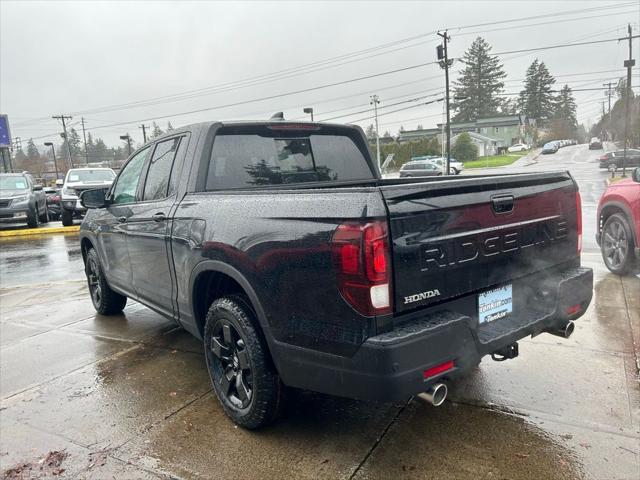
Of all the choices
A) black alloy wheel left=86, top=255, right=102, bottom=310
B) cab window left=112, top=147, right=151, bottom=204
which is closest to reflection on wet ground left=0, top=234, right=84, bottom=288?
black alloy wheel left=86, top=255, right=102, bottom=310

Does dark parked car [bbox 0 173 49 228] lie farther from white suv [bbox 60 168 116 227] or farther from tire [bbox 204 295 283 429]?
tire [bbox 204 295 283 429]

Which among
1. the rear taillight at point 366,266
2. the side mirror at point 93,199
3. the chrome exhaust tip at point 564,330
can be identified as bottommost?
the chrome exhaust tip at point 564,330

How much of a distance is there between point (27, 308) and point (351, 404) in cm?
509

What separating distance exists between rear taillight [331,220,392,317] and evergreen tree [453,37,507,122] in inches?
3819

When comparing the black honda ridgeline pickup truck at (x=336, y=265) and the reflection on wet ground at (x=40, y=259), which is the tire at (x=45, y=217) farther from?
the black honda ridgeline pickup truck at (x=336, y=265)

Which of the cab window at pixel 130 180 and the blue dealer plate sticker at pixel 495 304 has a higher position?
the cab window at pixel 130 180

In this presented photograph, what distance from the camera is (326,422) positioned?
10.1 feet

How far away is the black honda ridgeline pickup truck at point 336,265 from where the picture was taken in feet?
7.27

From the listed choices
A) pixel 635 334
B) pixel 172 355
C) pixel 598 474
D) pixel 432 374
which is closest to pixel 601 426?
pixel 598 474

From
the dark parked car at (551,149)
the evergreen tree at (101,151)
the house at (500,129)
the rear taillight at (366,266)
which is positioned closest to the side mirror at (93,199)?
the rear taillight at (366,266)

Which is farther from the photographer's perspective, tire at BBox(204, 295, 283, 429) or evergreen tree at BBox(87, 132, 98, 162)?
evergreen tree at BBox(87, 132, 98, 162)

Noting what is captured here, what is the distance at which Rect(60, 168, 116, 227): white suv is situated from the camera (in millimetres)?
15828

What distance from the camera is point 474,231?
2.52m

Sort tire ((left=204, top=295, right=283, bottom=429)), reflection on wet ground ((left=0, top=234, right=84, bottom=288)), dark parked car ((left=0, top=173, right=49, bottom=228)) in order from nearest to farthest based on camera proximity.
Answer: tire ((left=204, top=295, right=283, bottom=429)) → reflection on wet ground ((left=0, top=234, right=84, bottom=288)) → dark parked car ((left=0, top=173, right=49, bottom=228))
